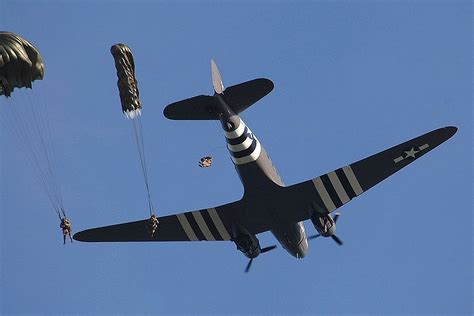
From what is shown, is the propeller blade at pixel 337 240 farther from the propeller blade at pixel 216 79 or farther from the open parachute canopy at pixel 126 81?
the open parachute canopy at pixel 126 81

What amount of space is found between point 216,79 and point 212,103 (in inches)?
65.3

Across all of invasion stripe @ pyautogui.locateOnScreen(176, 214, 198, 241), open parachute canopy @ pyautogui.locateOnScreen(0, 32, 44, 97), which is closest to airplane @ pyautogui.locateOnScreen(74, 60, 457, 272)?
invasion stripe @ pyautogui.locateOnScreen(176, 214, 198, 241)

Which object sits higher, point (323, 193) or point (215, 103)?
point (215, 103)

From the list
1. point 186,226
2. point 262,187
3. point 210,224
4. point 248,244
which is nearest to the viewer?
point 262,187

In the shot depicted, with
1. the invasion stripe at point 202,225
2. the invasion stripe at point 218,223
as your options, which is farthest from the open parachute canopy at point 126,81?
the invasion stripe at point 202,225

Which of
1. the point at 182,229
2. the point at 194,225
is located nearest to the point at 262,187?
the point at 194,225

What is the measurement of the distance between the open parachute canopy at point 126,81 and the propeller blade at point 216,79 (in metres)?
10.4

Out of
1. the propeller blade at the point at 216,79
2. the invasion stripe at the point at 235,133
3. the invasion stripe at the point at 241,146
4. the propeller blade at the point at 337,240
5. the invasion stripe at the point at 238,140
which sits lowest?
the propeller blade at the point at 337,240

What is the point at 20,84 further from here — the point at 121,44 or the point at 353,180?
the point at 353,180

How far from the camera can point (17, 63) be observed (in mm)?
34438

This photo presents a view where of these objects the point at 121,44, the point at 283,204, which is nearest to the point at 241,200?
the point at 283,204

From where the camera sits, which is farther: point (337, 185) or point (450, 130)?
point (337, 185)

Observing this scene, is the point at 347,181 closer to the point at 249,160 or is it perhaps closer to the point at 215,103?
the point at 249,160

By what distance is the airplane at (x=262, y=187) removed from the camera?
45500 mm
